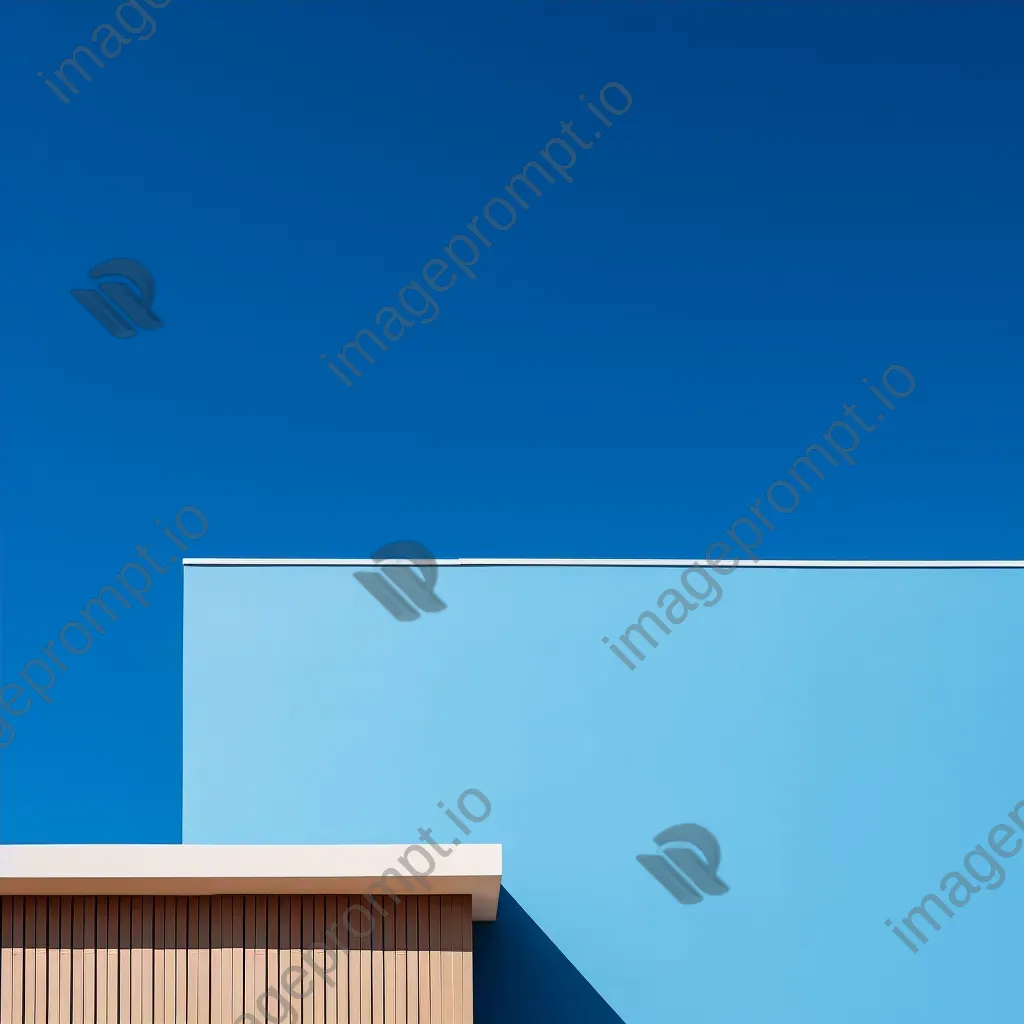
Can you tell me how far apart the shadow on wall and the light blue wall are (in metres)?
0.11

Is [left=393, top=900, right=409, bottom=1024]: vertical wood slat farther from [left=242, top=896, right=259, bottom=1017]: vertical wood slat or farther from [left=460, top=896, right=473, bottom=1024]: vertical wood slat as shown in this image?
[left=242, top=896, right=259, bottom=1017]: vertical wood slat

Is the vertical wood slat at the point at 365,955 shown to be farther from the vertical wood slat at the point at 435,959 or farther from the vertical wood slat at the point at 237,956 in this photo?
the vertical wood slat at the point at 237,956

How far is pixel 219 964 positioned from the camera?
5953 millimetres

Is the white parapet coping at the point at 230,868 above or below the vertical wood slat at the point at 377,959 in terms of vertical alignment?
above

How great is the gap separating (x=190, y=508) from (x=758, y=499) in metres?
4.73

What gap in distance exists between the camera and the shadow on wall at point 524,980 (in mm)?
7910

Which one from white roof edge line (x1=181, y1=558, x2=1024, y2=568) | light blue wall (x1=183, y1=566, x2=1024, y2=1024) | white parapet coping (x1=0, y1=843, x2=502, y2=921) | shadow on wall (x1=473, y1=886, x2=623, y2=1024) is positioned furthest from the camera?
white roof edge line (x1=181, y1=558, x2=1024, y2=568)

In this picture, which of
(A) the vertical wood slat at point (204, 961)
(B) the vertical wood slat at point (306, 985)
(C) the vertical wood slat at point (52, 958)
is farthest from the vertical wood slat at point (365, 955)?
(C) the vertical wood slat at point (52, 958)

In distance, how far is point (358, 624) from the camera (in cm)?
850

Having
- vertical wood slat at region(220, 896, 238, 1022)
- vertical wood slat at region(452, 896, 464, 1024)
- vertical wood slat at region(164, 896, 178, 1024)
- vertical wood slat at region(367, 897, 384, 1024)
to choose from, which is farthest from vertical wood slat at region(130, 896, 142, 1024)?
vertical wood slat at region(452, 896, 464, 1024)

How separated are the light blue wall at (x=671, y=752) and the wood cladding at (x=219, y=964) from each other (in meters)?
2.11

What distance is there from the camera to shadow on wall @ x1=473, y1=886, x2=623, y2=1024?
7910 mm

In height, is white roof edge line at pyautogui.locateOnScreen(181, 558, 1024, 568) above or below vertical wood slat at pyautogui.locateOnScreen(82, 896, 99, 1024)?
above

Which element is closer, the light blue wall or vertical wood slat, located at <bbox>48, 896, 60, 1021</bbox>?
vertical wood slat, located at <bbox>48, 896, 60, 1021</bbox>
